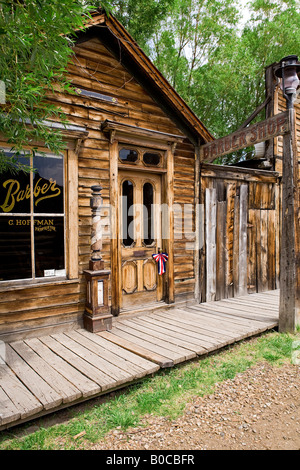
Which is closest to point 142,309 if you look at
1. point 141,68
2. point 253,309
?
point 253,309

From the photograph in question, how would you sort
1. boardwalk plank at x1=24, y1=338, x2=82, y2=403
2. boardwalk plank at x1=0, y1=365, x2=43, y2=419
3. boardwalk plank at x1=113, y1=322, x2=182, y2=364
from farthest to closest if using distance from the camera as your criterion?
boardwalk plank at x1=113, y1=322, x2=182, y2=364 < boardwalk plank at x1=24, y1=338, x2=82, y2=403 < boardwalk plank at x1=0, y1=365, x2=43, y2=419

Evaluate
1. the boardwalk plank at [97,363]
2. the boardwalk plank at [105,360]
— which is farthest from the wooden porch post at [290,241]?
the boardwalk plank at [97,363]

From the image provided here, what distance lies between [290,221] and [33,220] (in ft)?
12.4

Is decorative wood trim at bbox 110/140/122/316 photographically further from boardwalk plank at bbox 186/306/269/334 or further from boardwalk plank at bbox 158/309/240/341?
boardwalk plank at bbox 186/306/269/334

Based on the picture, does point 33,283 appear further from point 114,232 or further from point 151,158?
point 151,158

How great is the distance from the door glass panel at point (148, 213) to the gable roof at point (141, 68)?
134 cm

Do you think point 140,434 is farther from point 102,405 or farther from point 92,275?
point 92,275

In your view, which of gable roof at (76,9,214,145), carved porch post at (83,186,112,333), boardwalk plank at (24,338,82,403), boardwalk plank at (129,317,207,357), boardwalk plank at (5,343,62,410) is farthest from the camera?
gable roof at (76,9,214,145)

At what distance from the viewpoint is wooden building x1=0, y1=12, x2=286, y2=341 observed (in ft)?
14.0

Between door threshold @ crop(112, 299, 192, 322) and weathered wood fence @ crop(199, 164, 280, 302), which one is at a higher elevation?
weathered wood fence @ crop(199, 164, 280, 302)

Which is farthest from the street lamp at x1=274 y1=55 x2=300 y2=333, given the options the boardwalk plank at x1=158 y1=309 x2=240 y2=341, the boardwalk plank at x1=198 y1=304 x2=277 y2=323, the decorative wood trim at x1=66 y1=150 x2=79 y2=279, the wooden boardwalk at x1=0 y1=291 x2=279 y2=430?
the decorative wood trim at x1=66 y1=150 x2=79 y2=279

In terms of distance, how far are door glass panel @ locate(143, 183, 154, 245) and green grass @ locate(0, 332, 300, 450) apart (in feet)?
7.39

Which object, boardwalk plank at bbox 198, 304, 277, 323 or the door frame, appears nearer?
the door frame

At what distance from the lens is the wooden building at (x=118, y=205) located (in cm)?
426
